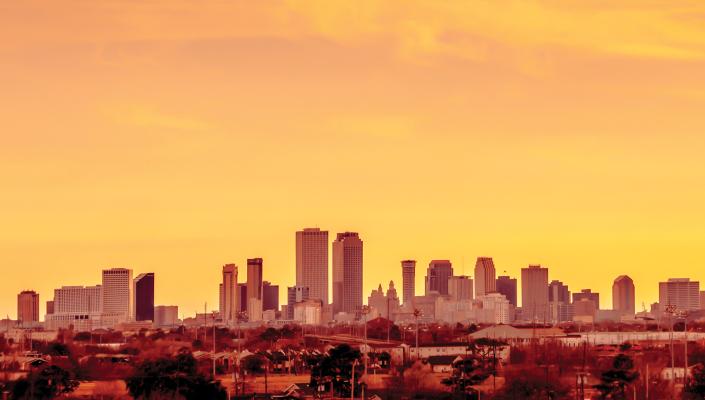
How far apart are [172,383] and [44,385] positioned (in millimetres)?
8104

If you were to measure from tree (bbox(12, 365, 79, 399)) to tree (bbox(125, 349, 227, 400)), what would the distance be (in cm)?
407

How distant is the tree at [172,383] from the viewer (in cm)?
5769

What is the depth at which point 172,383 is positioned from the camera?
5859 cm

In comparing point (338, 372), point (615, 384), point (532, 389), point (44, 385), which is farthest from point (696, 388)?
point (44, 385)

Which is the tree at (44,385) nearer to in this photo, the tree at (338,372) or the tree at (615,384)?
the tree at (338,372)

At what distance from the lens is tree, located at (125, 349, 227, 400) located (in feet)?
189

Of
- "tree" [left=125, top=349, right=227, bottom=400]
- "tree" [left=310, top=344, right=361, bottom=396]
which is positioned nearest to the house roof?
"tree" [left=310, top=344, right=361, bottom=396]

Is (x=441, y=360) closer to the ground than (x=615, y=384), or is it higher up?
higher up

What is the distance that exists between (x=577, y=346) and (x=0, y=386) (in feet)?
222

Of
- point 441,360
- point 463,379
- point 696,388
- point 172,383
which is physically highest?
point 172,383

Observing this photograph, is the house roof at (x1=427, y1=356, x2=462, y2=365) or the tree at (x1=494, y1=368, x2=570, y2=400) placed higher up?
the house roof at (x1=427, y1=356, x2=462, y2=365)

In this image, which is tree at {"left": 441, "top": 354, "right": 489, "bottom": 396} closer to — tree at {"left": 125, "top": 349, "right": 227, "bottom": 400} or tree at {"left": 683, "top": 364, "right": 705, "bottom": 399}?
tree at {"left": 683, "top": 364, "right": 705, "bottom": 399}

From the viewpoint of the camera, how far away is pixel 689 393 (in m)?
62.3

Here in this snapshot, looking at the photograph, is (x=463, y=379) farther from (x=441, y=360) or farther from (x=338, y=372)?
(x=441, y=360)
